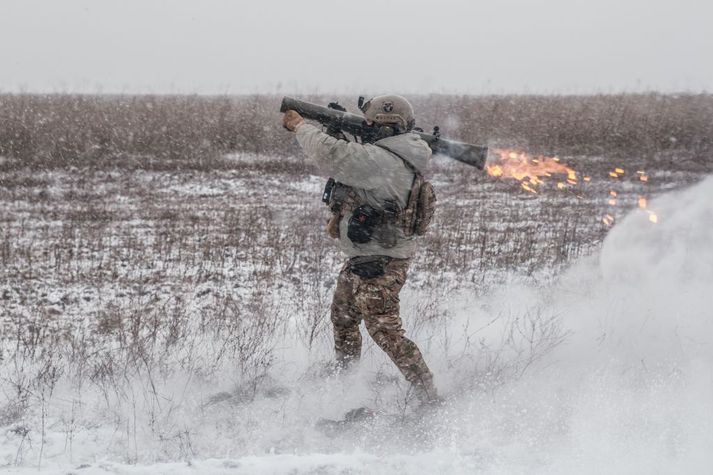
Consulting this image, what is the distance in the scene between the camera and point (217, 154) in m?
16.0

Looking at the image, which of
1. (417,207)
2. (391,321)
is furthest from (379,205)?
(391,321)

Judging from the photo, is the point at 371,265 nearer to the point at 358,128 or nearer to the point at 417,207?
the point at 417,207

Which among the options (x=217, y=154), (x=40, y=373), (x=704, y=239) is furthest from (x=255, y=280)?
(x=217, y=154)

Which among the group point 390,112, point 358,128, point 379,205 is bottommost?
point 379,205

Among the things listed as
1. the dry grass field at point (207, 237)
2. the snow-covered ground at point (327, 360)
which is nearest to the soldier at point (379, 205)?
the snow-covered ground at point (327, 360)

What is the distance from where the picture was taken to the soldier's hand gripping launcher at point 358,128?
12.6 feet

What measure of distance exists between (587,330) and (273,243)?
13.8 feet

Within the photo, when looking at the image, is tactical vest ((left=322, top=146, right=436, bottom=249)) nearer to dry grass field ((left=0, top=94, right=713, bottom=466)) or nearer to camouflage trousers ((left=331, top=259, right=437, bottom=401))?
camouflage trousers ((left=331, top=259, right=437, bottom=401))

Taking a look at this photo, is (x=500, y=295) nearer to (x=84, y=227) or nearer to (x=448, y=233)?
(x=448, y=233)

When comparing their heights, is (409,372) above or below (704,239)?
below

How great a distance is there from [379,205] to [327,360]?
1.39 m

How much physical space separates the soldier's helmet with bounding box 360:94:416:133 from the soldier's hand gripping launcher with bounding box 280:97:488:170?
115mm

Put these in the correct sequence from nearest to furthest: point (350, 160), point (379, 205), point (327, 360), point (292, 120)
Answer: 1. point (350, 160)
2. point (379, 205)
3. point (292, 120)
4. point (327, 360)

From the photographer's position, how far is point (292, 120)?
3.77 metres
